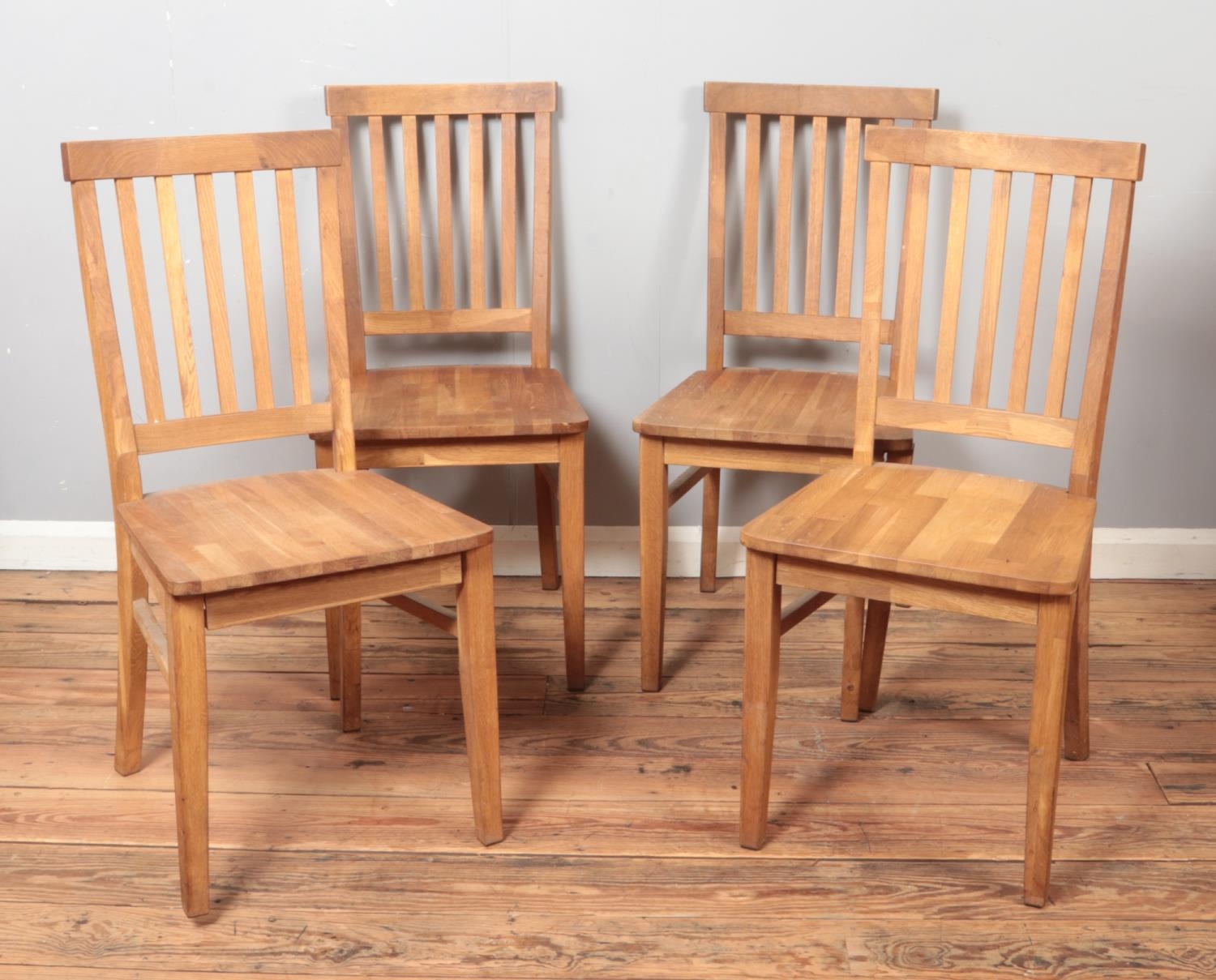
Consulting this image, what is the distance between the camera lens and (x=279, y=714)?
2299mm

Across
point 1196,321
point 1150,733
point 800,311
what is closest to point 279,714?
point 800,311

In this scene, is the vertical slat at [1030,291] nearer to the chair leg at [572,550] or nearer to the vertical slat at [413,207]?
the chair leg at [572,550]

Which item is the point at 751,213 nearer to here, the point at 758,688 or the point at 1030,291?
the point at 1030,291

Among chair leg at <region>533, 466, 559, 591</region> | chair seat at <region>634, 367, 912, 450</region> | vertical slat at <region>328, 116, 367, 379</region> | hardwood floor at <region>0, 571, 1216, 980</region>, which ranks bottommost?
hardwood floor at <region>0, 571, 1216, 980</region>

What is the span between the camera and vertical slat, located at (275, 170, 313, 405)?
198cm

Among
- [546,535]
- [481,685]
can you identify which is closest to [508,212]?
[546,535]

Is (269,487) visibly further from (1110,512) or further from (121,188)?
(1110,512)

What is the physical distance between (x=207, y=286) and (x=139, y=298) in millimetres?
95

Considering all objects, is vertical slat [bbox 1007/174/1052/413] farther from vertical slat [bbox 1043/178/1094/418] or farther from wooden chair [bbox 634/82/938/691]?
wooden chair [bbox 634/82/938/691]

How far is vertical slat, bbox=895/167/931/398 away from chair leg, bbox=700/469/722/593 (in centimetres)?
75

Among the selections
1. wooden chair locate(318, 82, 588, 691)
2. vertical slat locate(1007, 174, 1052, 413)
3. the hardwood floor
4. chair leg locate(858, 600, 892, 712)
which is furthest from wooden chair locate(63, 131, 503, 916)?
vertical slat locate(1007, 174, 1052, 413)

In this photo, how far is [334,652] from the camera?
90.7 inches

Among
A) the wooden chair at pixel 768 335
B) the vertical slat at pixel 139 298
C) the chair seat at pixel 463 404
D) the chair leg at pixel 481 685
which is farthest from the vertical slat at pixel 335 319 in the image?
the wooden chair at pixel 768 335

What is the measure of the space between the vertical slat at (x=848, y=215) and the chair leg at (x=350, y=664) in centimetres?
104
